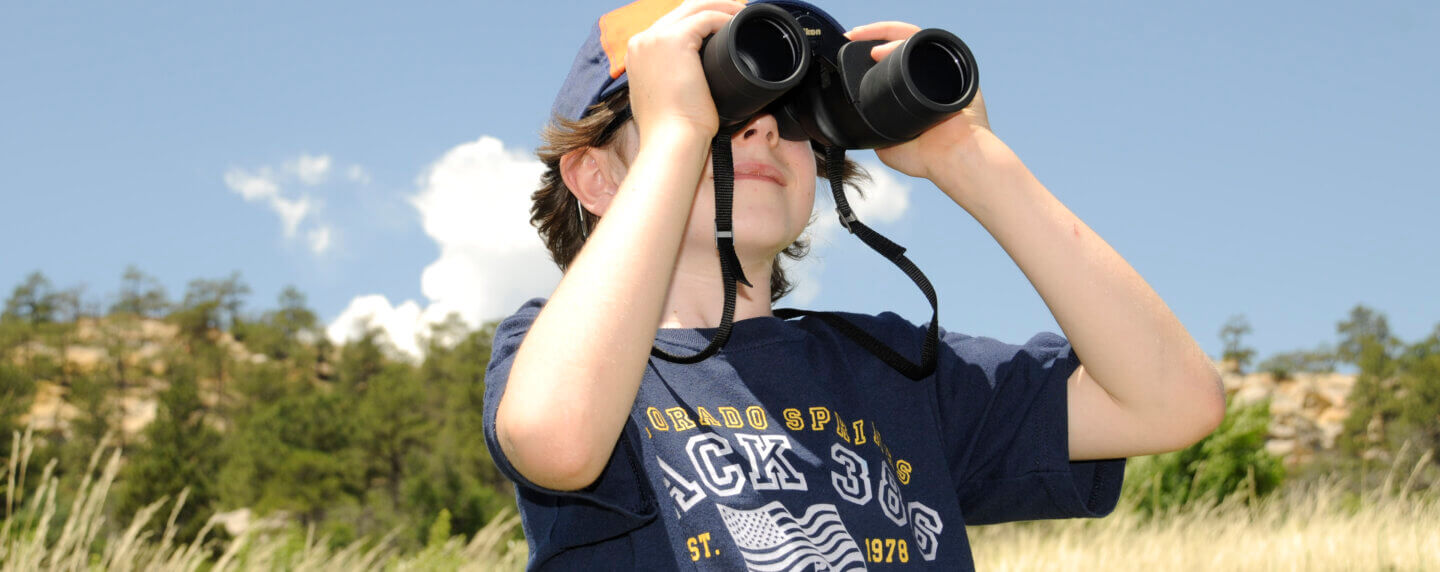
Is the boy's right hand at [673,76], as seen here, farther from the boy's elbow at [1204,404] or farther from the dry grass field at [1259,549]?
the dry grass field at [1259,549]

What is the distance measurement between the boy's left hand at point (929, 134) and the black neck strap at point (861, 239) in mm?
95

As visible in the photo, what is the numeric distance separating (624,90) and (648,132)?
22cm

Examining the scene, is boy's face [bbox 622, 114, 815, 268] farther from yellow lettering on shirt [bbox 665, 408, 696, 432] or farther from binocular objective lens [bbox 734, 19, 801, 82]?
yellow lettering on shirt [bbox 665, 408, 696, 432]

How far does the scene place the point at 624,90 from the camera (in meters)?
1.38

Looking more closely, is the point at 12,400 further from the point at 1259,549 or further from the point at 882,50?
the point at 882,50

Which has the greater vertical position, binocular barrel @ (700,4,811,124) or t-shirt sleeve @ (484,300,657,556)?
binocular barrel @ (700,4,811,124)

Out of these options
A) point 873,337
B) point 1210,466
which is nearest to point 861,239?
point 873,337

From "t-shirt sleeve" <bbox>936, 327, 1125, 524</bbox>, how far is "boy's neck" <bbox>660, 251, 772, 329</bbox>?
290 mm

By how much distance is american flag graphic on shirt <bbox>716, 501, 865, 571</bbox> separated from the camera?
110 cm

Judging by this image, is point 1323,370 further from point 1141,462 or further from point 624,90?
point 624,90

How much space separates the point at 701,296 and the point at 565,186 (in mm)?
426

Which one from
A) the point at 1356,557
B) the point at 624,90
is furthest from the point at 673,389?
the point at 1356,557

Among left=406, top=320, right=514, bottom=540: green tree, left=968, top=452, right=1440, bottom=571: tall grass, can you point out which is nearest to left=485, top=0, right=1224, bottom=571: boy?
left=968, top=452, right=1440, bottom=571: tall grass

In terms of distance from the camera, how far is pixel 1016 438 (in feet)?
4.63
